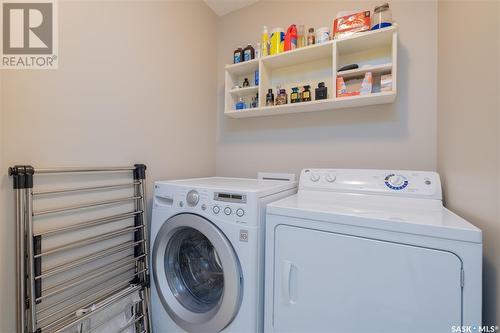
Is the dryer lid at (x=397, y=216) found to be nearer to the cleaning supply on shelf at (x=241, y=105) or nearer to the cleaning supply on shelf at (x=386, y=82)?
the cleaning supply on shelf at (x=386, y=82)

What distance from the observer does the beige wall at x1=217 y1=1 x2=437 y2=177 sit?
131 cm

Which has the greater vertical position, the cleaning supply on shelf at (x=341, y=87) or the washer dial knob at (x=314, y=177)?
the cleaning supply on shelf at (x=341, y=87)

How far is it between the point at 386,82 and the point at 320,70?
1.56 feet

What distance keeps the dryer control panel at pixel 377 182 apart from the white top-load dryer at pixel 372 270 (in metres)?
0.02

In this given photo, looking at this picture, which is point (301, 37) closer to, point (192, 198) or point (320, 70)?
point (320, 70)

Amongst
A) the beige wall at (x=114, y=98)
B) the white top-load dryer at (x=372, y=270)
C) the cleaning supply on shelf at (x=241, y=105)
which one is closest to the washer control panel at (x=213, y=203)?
the white top-load dryer at (x=372, y=270)

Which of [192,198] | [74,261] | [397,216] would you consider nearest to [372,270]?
[397,216]

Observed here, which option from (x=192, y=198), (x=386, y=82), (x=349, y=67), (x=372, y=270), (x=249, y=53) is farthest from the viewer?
(x=249, y=53)

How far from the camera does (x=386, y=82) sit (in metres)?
1.26

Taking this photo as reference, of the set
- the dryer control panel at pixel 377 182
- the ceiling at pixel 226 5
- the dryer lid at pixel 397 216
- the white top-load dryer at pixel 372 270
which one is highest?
the ceiling at pixel 226 5

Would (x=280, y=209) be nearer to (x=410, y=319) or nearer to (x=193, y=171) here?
(x=410, y=319)

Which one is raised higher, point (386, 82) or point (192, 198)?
point (386, 82)

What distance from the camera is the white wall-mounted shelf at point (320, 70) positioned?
1.28 m

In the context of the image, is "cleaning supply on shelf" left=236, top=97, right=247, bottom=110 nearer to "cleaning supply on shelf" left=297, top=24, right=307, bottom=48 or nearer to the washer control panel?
"cleaning supply on shelf" left=297, top=24, right=307, bottom=48
